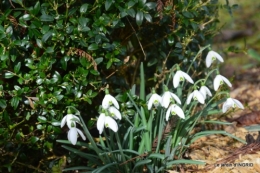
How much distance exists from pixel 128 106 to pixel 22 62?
67cm

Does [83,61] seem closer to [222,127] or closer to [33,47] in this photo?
[33,47]

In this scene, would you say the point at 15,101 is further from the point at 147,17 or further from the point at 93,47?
the point at 147,17

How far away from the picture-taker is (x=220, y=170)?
9.14 ft

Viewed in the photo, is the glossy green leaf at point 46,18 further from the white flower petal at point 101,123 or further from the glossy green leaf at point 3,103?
the white flower petal at point 101,123

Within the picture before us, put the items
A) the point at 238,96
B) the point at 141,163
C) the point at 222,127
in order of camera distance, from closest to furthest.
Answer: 1. the point at 141,163
2. the point at 222,127
3. the point at 238,96

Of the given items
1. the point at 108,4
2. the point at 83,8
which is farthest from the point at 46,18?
the point at 108,4

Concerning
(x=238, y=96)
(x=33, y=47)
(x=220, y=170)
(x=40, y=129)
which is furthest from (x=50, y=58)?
(x=238, y=96)

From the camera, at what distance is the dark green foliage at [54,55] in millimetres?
2523

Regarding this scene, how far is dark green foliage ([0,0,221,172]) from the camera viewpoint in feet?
8.28

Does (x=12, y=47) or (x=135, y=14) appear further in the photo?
(x=135, y=14)

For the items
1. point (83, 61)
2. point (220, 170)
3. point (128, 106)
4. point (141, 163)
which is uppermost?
point (83, 61)

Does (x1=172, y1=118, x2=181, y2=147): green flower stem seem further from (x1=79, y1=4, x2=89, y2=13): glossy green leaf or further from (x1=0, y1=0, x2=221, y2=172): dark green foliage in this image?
(x1=79, y1=4, x2=89, y2=13): glossy green leaf

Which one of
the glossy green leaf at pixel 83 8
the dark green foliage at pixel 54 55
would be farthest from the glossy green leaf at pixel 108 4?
the glossy green leaf at pixel 83 8

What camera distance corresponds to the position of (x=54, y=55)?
2592 mm
